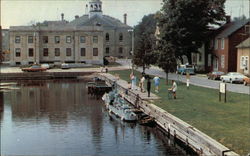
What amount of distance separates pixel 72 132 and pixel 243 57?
37.2 m

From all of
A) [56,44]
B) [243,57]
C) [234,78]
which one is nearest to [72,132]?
[234,78]

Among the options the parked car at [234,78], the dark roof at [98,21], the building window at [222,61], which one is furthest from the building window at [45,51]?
the parked car at [234,78]

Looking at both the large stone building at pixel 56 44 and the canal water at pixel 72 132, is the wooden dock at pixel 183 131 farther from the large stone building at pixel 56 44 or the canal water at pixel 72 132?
the large stone building at pixel 56 44

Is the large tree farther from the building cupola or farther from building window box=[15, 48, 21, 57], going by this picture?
the building cupola

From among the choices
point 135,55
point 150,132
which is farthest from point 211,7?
point 150,132

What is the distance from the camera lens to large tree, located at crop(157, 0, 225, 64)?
65500mm

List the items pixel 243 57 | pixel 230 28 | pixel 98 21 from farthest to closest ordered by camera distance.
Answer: pixel 98 21
pixel 230 28
pixel 243 57

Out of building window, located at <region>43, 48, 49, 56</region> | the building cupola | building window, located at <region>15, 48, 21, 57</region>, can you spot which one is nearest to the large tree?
building window, located at <region>43, 48, 49, 56</region>

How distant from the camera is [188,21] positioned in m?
65.9

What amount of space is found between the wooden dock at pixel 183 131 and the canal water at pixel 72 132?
722 millimetres

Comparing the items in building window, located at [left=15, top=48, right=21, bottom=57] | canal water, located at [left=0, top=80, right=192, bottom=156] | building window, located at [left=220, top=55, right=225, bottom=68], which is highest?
building window, located at [left=15, top=48, right=21, bottom=57]

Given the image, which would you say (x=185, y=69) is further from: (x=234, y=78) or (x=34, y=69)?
(x=34, y=69)

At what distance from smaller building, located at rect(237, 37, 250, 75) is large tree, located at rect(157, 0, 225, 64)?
368 inches

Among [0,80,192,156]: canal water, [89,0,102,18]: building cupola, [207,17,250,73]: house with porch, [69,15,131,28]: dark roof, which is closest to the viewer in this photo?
[0,80,192,156]: canal water
